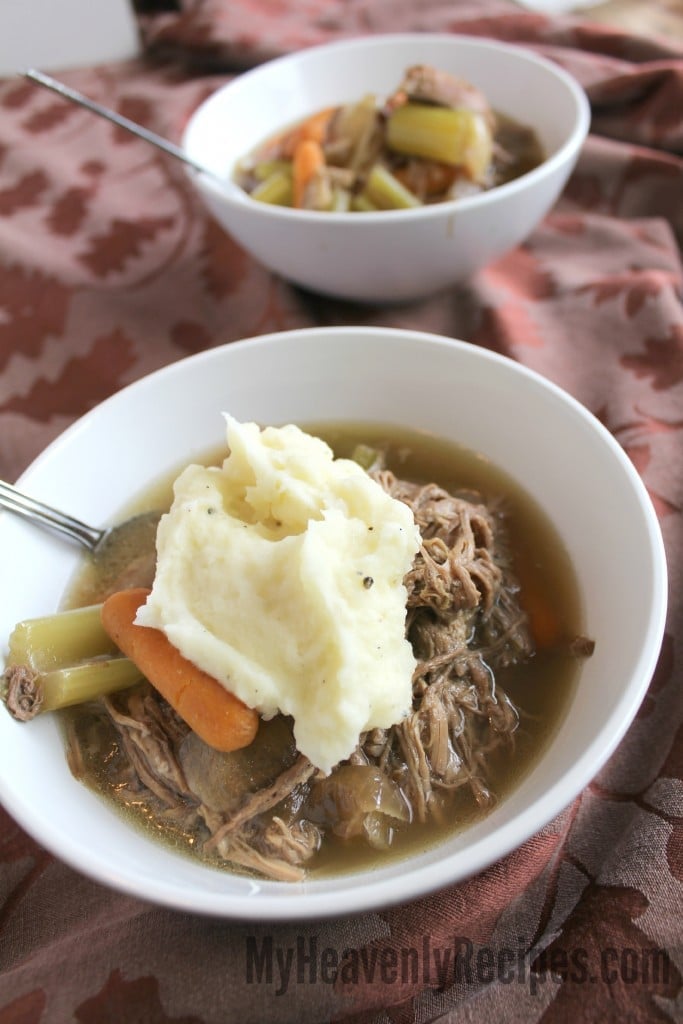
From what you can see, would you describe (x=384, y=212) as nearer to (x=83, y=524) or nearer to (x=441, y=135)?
(x=441, y=135)

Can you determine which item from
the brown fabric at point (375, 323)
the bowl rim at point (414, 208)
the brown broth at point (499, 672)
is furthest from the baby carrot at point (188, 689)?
the bowl rim at point (414, 208)

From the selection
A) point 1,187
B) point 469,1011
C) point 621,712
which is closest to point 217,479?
point 621,712

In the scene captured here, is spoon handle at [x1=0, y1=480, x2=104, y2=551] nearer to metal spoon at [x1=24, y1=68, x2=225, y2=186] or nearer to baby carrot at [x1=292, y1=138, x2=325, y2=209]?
metal spoon at [x1=24, y1=68, x2=225, y2=186]

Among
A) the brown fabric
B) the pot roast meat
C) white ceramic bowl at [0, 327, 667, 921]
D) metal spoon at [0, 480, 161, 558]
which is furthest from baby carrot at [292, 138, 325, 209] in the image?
the pot roast meat

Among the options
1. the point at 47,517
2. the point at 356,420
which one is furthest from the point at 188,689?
the point at 356,420

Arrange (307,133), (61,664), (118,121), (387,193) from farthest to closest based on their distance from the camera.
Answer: (307,133)
(387,193)
(118,121)
(61,664)

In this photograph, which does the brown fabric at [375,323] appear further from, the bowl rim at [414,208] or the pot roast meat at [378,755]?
the bowl rim at [414,208]
